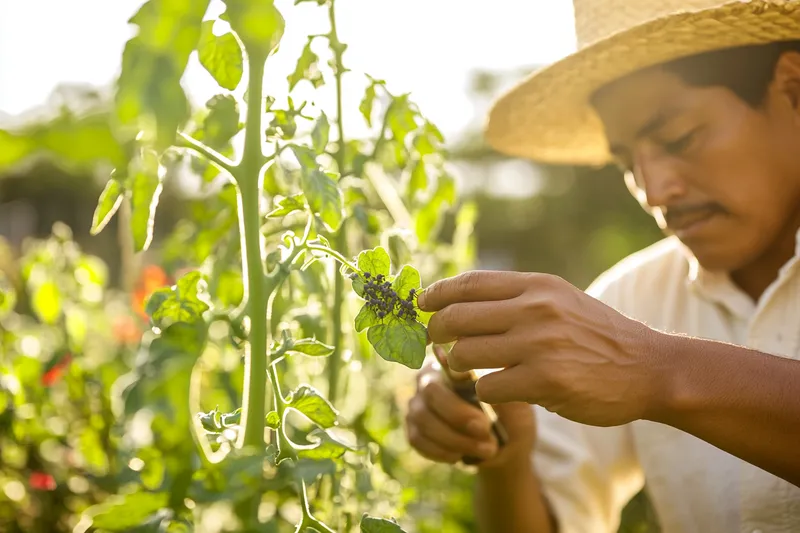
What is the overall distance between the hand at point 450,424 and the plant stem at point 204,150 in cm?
62

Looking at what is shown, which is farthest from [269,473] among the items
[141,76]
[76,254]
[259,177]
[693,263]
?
[693,263]

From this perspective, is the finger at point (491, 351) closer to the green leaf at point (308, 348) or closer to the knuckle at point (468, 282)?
the knuckle at point (468, 282)

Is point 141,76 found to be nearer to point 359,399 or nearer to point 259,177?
point 259,177

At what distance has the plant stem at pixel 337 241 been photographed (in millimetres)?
1180

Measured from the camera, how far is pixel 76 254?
179 centimetres

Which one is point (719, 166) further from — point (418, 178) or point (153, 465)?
point (153, 465)

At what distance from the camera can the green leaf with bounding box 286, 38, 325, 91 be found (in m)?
1.07

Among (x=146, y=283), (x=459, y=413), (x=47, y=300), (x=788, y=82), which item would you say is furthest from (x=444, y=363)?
(x=146, y=283)

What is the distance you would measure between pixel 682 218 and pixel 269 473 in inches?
43.9

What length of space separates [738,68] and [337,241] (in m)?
0.98

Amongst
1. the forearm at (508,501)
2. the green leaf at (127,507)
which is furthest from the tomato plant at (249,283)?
the forearm at (508,501)

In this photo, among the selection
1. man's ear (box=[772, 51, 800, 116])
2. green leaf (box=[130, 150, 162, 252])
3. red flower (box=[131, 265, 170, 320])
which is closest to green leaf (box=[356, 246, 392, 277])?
green leaf (box=[130, 150, 162, 252])

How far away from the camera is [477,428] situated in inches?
52.1

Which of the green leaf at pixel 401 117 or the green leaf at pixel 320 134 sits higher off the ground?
the green leaf at pixel 320 134
